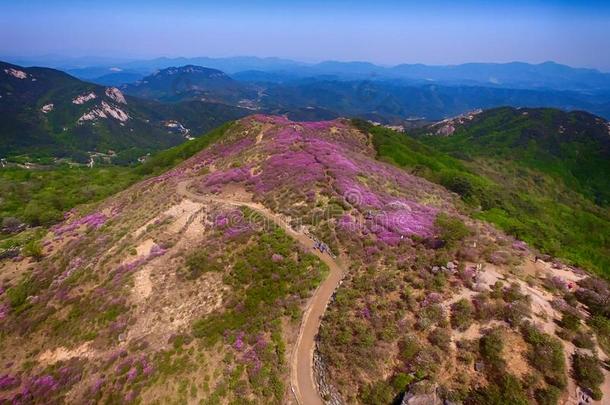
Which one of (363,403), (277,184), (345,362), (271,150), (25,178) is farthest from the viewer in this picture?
(25,178)

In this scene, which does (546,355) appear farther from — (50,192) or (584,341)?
(50,192)

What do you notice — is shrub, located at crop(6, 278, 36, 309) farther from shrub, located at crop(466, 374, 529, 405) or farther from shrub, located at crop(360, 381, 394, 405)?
shrub, located at crop(466, 374, 529, 405)

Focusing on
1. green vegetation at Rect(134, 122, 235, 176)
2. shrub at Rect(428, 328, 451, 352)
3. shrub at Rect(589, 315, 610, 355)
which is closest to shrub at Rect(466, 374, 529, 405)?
shrub at Rect(428, 328, 451, 352)

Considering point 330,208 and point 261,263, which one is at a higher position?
point 330,208

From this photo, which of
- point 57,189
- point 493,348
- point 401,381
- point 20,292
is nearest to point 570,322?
point 493,348

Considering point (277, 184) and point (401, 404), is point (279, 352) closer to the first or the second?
point (401, 404)

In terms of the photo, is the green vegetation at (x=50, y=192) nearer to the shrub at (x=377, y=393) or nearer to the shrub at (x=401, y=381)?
the shrub at (x=377, y=393)

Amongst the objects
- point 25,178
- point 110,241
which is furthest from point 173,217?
point 25,178
